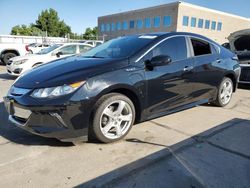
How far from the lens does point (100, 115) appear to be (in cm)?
303

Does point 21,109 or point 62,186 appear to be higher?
point 21,109

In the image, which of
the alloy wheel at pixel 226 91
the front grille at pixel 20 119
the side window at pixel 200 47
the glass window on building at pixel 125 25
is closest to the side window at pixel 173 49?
the side window at pixel 200 47

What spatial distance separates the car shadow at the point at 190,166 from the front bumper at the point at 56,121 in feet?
2.29

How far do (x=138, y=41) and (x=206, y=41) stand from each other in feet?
5.27

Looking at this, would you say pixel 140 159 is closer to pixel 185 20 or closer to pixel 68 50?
pixel 68 50

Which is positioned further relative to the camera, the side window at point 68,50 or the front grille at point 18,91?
the side window at point 68,50

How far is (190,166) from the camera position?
A: 2.69 metres

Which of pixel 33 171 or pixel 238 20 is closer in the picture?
pixel 33 171

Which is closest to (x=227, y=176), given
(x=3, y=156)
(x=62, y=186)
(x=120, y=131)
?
(x=120, y=131)

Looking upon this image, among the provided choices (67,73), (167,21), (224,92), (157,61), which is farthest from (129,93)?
(167,21)

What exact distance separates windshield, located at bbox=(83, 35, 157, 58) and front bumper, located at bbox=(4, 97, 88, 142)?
3.93ft

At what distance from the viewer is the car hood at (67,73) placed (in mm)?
2885

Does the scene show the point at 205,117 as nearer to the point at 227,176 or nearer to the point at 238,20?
the point at 227,176

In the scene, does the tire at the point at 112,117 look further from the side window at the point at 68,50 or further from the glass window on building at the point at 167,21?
the glass window on building at the point at 167,21
